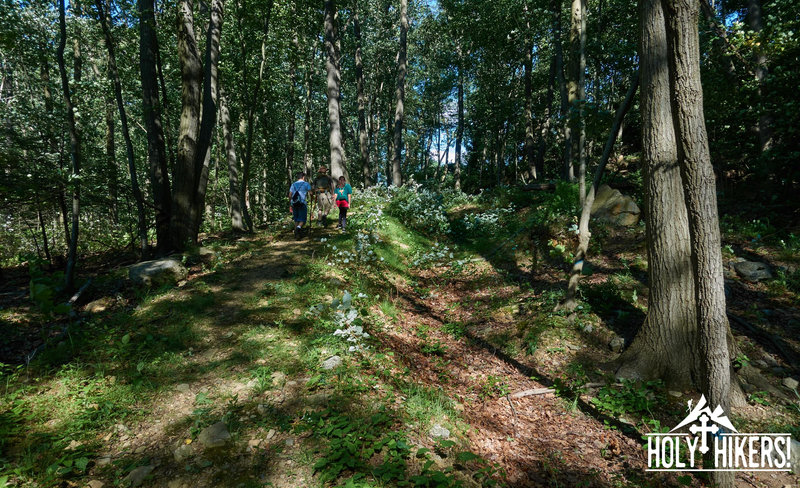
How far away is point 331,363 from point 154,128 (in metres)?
9.00

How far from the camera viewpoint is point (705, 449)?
3551mm

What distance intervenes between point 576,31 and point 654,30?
18.3 ft

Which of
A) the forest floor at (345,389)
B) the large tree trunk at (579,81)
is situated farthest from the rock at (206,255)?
the large tree trunk at (579,81)

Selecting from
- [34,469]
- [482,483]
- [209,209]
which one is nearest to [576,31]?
[482,483]

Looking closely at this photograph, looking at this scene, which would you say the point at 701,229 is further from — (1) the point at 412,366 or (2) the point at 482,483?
(1) the point at 412,366

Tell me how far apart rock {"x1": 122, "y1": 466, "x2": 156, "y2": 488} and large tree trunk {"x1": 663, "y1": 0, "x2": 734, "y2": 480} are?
522 cm

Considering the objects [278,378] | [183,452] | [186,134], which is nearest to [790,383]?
[278,378]

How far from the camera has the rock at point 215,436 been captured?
3354mm

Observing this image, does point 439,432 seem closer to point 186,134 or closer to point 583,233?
point 583,233

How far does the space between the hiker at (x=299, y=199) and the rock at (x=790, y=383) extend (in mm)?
10806

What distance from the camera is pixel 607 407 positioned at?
4.52m

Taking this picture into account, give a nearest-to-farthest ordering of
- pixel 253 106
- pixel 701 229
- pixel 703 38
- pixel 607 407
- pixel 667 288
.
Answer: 1. pixel 701 229
2. pixel 607 407
3. pixel 667 288
4. pixel 703 38
5. pixel 253 106

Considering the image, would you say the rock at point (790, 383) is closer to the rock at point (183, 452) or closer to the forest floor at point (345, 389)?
the forest floor at point (345, 389)

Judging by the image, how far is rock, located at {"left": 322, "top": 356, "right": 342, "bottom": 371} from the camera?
4.51 m
